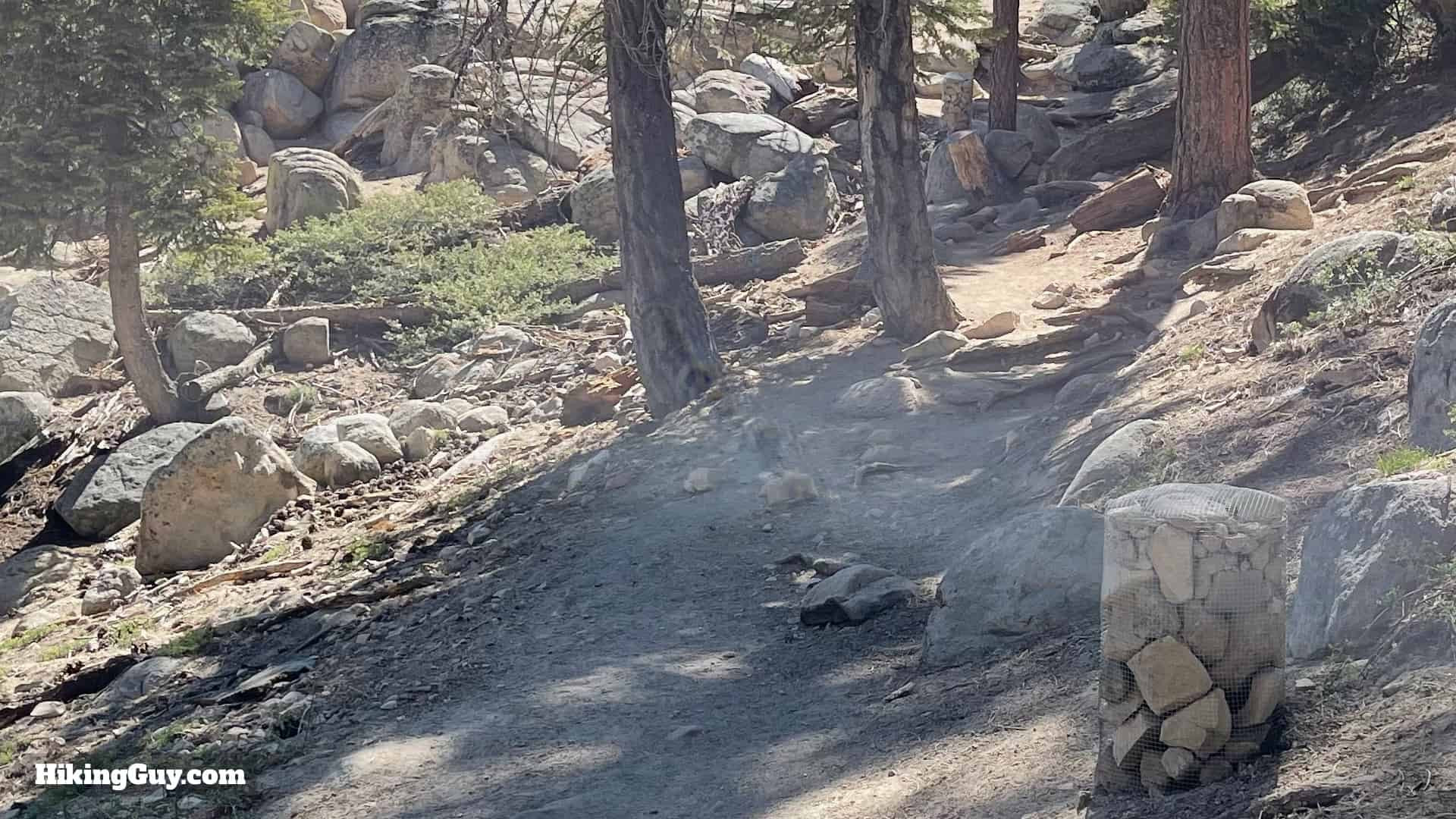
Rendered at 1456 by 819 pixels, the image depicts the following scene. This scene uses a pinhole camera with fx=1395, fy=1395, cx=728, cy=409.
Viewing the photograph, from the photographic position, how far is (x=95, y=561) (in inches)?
463

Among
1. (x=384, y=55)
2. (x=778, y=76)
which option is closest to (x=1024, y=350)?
(x=778, y=76)

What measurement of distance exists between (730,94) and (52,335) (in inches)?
433

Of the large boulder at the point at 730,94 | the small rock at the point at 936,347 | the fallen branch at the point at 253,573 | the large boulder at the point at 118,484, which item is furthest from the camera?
the large boulder at the point at 730,94

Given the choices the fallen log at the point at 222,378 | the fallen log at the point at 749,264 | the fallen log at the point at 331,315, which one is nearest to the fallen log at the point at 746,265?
the fallen log at the point at 749,264

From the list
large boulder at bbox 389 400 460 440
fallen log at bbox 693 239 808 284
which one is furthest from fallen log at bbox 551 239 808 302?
large boulder at bbox 389 400 460 440

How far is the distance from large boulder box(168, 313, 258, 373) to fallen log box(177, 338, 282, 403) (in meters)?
0.17

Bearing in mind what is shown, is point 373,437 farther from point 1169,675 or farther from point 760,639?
point 1169,675

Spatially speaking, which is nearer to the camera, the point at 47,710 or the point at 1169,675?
the point at 1169,675

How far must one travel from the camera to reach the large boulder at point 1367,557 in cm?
407

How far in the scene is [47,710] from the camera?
7.88 metres

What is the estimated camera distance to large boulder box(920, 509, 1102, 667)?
18.2 ft

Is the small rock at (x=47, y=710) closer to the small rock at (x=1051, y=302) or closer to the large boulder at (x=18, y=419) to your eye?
the large boulder at (x=18, y=419)

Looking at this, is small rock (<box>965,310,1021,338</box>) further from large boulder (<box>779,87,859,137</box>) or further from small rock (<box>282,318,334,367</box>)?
large boulder (<box>779,87,859,137</box>)

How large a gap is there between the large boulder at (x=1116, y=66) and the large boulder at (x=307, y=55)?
1352 centimetres
